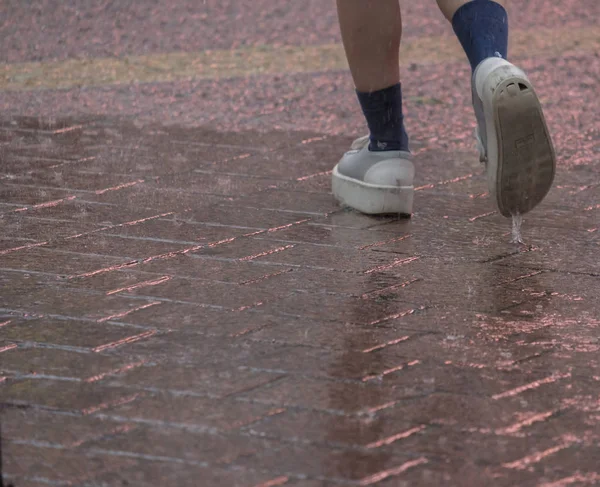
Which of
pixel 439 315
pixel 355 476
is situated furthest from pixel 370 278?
pixel 355 476

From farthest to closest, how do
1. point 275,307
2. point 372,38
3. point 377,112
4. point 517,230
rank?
1. point 377,112
2. point 372,38
3. point 517,230
4. point 275,307

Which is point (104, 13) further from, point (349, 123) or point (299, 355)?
point (299, 355)

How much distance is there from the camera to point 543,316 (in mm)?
2859

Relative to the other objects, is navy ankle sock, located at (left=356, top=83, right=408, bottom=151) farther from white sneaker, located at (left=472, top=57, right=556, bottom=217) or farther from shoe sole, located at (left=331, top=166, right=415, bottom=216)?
white sneaker, located at (left=472, top=57, right=556, bottom=217)

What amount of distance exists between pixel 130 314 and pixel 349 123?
8.28 ft

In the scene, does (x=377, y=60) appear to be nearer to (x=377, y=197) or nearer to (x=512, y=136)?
(x=377, y=197)

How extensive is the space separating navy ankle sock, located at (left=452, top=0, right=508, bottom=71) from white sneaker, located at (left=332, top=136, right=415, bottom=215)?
546mm

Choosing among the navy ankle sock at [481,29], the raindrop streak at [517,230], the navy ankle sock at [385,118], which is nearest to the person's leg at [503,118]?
the navy ankle sock at [481,29]

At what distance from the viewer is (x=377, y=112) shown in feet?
12.3

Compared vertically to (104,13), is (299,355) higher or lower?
lower

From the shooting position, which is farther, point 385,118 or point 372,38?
point 385,118

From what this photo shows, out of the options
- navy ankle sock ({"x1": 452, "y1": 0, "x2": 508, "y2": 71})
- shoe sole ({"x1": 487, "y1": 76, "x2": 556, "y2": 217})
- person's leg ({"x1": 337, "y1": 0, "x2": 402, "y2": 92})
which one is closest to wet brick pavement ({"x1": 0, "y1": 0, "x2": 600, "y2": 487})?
shoe sole ({"x1": 487, "y1": 76, "x2": 556, "y2": 217})

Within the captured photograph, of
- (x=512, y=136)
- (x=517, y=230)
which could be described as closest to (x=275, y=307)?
(x=512, y=136)

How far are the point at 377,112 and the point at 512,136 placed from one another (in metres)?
0.76
